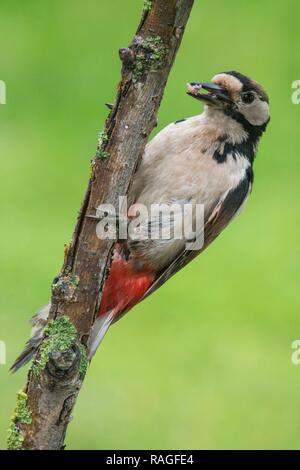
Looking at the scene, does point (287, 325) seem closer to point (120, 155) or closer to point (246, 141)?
point (246, 141)

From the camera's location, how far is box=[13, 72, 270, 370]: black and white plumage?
581cm

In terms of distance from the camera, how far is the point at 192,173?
5.87 metres

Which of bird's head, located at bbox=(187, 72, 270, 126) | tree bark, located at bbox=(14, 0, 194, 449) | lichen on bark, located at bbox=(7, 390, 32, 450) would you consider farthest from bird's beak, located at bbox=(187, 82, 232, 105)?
lichen on bark, located at bbox=(7, 390, 32, 450)

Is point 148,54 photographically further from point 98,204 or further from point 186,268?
point 186,268

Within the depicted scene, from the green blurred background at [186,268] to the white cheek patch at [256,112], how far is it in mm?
2609

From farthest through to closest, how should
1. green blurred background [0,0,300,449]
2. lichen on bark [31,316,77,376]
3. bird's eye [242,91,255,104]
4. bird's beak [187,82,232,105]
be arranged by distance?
green blurred background [0,0,300,449] → bird's eye [242,91,255,104] → bird's beak [187,82,232,105] → lichen on bark [31,316,77,376]

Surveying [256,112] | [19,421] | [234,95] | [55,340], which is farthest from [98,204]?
[256,112]

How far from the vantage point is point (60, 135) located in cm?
1062

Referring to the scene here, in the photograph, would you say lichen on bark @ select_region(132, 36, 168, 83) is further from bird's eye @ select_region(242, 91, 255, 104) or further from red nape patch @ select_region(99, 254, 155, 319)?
red nape patch @ select_region(99, 254, 155, 319)

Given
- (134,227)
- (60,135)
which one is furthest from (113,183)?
(60,135)

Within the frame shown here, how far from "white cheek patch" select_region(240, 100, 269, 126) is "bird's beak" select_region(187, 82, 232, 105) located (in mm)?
94

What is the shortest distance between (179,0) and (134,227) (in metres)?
1.51

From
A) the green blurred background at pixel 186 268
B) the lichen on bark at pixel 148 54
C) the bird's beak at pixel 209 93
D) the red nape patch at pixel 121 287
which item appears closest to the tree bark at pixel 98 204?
the lichen on bark at pixel 148 54

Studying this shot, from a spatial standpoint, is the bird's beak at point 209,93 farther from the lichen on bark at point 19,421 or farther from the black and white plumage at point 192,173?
the lichen on bark at point 19,421
